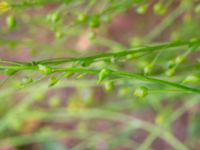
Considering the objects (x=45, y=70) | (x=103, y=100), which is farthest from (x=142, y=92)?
(x=103, y=100)

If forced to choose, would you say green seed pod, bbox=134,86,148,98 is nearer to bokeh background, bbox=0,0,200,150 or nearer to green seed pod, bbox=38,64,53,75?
green seed pod, bbox=38,64,53,75

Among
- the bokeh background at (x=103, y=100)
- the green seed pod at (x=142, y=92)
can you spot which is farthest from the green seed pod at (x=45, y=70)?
the bokeh background at (x=103, y=100)

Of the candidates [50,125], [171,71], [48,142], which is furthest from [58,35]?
[50,125]

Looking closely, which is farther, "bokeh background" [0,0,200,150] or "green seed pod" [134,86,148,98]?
"bokeh background" [0,0,200,150]

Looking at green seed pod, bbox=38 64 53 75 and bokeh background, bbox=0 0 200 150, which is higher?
bokeh background, bbox=0 0 200 150

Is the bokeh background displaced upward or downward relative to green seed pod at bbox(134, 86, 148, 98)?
upward

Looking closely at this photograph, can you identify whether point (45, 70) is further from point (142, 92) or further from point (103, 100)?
point (103, 100)

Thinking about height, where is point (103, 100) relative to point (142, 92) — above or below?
above

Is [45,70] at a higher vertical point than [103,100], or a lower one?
lower

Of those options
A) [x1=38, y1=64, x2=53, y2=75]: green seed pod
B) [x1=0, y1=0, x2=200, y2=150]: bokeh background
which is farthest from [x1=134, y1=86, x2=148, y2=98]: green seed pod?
[x1=0, y1=0, x2=200, y2=150]: bokeh background

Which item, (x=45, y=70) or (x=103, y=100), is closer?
(x=45, y=70)

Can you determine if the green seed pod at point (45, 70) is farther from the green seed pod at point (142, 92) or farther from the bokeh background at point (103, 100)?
the bokeh background at point (103, 100)
